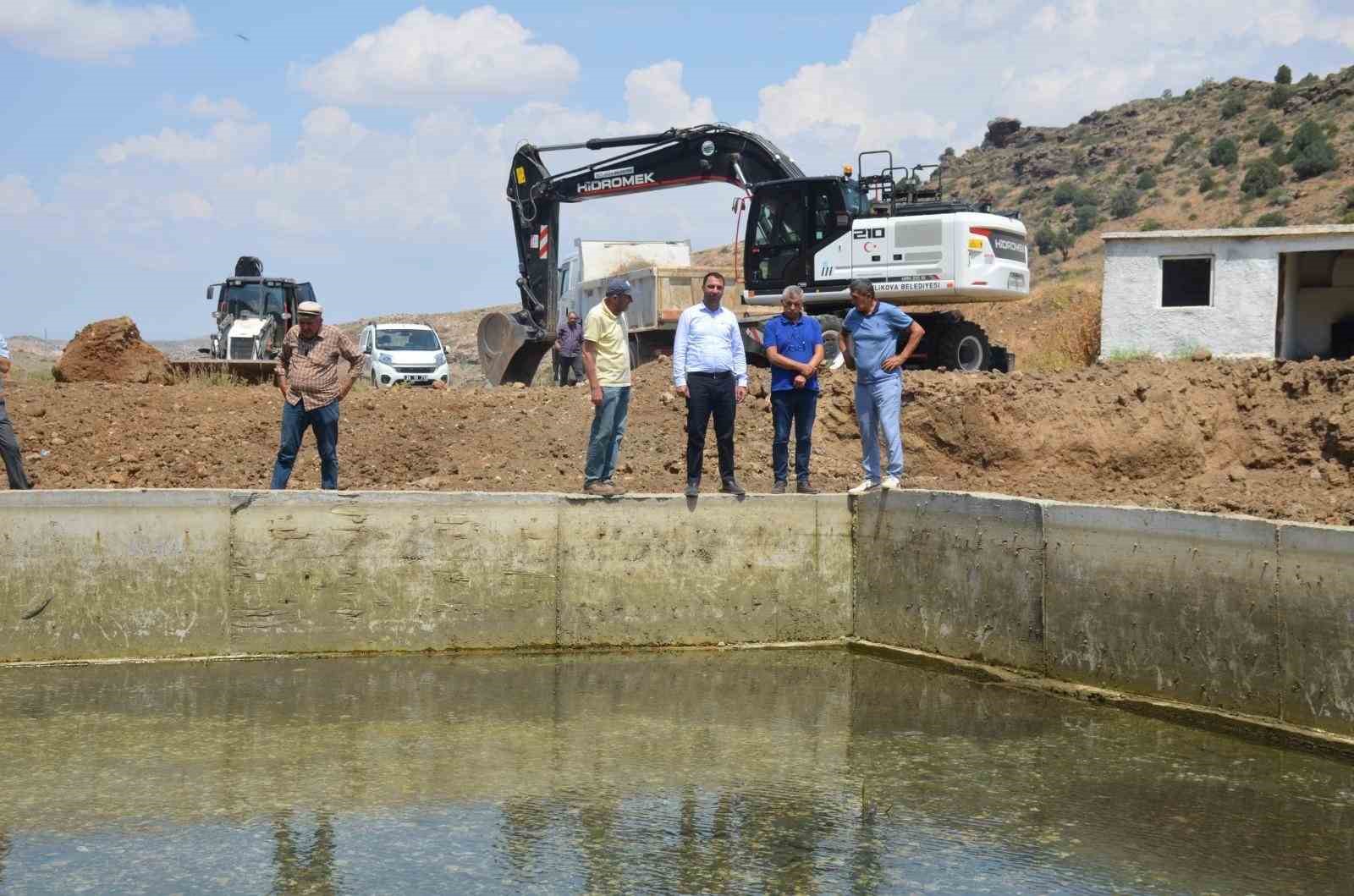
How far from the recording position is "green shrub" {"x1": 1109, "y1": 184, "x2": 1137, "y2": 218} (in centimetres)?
5222

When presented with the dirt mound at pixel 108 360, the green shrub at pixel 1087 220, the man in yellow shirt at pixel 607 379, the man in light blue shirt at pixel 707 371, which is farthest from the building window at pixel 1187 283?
the green shrub at pixel 1087 220

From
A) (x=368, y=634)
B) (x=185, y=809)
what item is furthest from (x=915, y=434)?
(x=185, y=809)

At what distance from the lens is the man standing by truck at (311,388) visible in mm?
10922

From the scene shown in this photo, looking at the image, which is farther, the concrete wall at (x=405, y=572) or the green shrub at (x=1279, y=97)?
the green shrub at (x=1279, y=97)

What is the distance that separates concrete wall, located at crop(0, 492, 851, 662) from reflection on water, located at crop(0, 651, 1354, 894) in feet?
1.45

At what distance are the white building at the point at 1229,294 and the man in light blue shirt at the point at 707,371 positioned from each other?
344 inches

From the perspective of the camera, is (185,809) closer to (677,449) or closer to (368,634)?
(368,634)

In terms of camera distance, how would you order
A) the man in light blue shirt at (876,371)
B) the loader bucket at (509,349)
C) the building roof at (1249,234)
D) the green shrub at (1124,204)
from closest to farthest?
1. the man in light blue shirt at (876,371)
2. the building roof at (1249,234)
3. the loader bucket at (509,349)
4. the green shrub at (1124,204)

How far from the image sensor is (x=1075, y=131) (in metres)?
65.7

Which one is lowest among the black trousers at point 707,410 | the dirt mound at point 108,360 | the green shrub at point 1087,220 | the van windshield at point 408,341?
the black trousers at point 707,410

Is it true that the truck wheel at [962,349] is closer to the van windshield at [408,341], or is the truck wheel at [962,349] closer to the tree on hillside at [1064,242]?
the van windshield at [408,341]

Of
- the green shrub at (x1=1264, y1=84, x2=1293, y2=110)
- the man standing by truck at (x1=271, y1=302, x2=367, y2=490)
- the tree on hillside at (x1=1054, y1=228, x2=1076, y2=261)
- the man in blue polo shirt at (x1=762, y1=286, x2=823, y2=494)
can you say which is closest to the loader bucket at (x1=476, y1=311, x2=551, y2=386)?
the man in blue polo shirt at (x1=762, y1=286, x2=823, y2=494)

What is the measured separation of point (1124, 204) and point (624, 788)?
4910 cm

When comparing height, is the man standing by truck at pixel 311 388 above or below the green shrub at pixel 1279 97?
below
